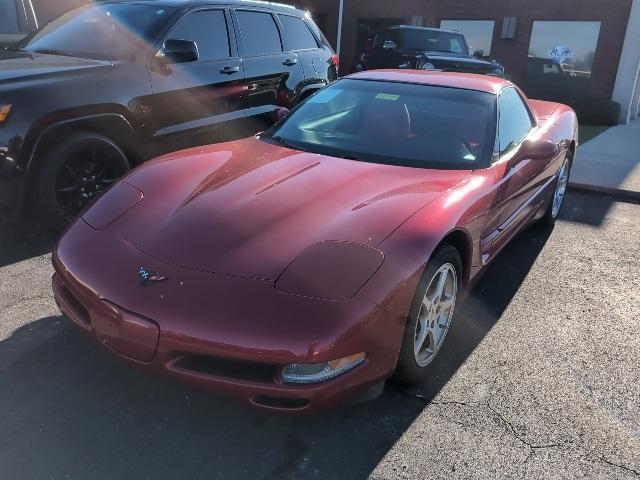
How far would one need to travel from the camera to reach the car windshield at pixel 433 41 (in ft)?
41.2

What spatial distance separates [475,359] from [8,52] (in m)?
4.57

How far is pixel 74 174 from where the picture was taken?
4.29 metres

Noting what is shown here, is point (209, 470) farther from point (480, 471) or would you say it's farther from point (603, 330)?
point (603, 330)

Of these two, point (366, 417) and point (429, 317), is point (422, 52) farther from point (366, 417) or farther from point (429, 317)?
point (366, 417)

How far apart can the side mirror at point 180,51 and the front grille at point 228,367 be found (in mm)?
3189

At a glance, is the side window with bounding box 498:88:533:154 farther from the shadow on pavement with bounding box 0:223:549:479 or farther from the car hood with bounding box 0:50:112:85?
the car hood with bounding box 0:50:112:85

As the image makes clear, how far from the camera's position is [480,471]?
2.22m

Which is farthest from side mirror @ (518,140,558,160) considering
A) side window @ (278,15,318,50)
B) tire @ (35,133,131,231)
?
side window @ (278,15,318,50)

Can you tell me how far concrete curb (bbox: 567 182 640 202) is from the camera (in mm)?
6570

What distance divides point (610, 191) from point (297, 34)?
4.11m

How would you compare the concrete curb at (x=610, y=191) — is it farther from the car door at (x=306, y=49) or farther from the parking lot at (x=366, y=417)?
the parking lot at (x=366, y=417)

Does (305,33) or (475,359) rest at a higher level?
(305,33)

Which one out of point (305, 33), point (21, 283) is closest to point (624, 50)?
point (305, 33)

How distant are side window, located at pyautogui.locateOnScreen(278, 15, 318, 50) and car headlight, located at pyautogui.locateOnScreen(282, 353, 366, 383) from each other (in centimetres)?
478
